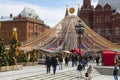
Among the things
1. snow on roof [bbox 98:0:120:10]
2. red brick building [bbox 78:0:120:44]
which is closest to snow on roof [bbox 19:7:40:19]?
red brick building [bbox 78:0:120:44]

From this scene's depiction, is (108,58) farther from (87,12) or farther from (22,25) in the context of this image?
(22,25)

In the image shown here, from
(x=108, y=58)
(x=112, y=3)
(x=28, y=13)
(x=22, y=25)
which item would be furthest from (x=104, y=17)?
(x=108, y=58)

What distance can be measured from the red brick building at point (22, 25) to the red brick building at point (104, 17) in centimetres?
2176

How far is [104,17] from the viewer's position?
8962 cm

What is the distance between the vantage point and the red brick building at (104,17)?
278 ft

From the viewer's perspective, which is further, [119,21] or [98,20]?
[98,20]

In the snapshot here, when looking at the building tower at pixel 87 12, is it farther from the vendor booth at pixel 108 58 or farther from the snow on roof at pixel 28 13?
the vendor booth at pixel 108 58

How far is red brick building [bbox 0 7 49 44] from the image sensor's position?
10594cm

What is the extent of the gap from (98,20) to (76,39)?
37.3m

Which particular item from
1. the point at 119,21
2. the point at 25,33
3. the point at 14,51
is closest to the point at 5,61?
the point at 14,51

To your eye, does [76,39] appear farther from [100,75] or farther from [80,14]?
[80,14]

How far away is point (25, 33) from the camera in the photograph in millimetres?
105625

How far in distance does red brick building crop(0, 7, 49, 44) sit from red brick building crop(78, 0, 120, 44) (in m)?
21.8

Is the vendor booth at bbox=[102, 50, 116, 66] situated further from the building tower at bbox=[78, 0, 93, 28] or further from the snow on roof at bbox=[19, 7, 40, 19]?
the snow on roof at bbox=[19, 7, 40, 19]
